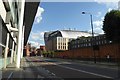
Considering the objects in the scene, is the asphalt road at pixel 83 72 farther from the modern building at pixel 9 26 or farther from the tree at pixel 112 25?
the tree at pixel 112 25

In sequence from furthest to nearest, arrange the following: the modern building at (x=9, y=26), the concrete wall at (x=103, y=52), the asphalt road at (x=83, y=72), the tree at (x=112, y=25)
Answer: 1. the concrete wall at (x=103, y=52)
2. the tree at (x=112, y=25)
3. the modern building at (x=9, y=26)
4. the asphalt road at (x=83, y=72)

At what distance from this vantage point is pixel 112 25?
51.5 m

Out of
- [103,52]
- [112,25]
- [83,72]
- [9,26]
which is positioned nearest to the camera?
[83,72]

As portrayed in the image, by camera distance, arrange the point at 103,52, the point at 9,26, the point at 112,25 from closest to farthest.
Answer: the point at 9,26 → the point at 112,25 → the point at 103,52

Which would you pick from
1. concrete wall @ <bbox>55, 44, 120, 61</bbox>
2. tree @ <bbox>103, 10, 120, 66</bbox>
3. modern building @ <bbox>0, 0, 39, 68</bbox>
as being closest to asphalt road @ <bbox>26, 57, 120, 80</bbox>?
modern building @ <bbox>0, 0, 39, 68</bbox>

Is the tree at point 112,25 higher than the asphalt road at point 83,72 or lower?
higher

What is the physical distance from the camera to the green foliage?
167ft

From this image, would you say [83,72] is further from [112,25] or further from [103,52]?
[103,52]

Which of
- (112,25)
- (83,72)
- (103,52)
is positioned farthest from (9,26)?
(103,52)

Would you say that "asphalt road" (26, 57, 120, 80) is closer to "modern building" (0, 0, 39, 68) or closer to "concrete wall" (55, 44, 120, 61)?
"modern building" (0, 0, 39, 68)

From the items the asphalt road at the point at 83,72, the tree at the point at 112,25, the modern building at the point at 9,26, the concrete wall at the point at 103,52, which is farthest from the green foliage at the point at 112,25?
the asphalt road at the point at 83,72

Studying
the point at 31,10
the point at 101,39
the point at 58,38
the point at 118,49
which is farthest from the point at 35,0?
the point at 58,38

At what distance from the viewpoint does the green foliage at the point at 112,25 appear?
51.0 metres

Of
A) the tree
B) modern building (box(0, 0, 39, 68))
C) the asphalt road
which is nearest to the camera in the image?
the asphalt road
